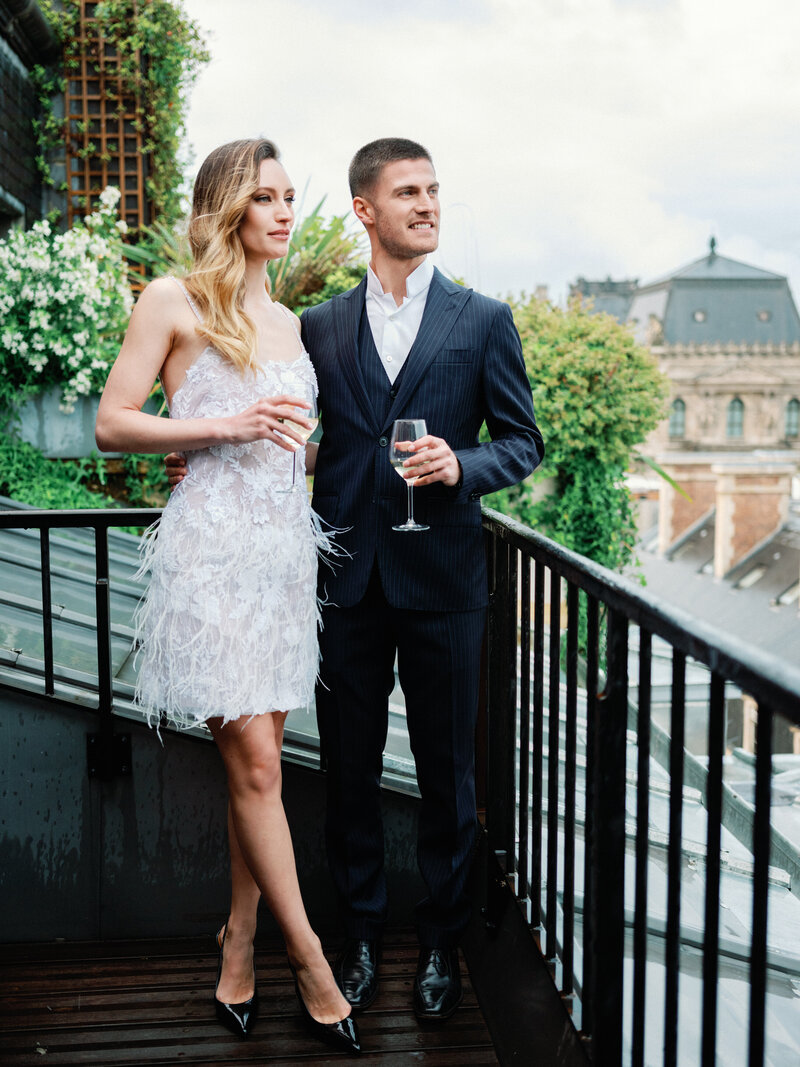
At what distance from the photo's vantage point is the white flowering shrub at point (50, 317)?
6090 mm

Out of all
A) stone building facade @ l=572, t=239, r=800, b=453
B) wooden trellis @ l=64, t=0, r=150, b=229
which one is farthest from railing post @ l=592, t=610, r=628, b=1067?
stone building facade @ l=572, t=239, r=800, b=453

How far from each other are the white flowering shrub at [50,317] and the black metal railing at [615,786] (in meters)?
4.83

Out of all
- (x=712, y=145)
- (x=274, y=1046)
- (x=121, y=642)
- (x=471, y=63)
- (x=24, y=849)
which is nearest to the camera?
(x=274, y=1046)

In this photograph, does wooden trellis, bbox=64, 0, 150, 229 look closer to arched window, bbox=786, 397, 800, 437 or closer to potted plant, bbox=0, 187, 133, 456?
potted plant, bbox=0, 187, 133, 456

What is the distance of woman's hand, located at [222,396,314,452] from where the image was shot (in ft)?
5.29

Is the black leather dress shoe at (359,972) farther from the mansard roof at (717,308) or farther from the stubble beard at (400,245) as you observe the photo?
the mansard roof at (717,308)

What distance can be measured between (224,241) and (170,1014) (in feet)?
5.14

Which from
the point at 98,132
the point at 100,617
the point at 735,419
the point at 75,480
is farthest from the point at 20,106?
the point at 735,419

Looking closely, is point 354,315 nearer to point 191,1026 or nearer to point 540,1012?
point 540,1012

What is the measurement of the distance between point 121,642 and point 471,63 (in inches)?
2868

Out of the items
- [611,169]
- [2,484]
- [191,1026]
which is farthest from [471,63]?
[191,1026]

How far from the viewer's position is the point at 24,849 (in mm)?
2297

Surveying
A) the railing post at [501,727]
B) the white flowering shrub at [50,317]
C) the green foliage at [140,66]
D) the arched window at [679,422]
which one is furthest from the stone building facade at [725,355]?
the railing post at [501,727]

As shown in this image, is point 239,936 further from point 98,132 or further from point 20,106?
point 98,132
